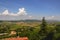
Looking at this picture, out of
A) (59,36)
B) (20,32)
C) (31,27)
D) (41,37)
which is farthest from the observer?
(31,27)

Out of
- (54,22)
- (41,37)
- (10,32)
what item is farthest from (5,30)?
(54,22)

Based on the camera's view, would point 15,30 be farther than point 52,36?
Yes

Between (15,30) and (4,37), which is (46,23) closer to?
(15,30)

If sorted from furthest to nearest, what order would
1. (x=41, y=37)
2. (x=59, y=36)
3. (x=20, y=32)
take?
(x=20, y=32), (x=41, y=37), (x=59, y=36)

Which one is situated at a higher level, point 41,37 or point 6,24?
point 6,24

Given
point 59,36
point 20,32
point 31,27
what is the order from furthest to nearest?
1. point 31,27
2. point 20,32
3. point 59,36

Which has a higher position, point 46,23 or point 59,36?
point 46,23

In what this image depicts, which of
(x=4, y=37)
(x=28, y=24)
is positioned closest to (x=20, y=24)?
(x=28, y=24)

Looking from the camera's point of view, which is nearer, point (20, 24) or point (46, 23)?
point (46, 23)

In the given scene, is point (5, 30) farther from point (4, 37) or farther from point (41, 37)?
point (41, 37)
